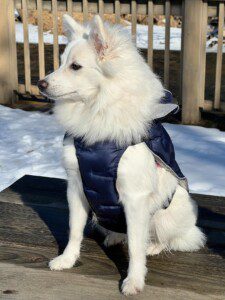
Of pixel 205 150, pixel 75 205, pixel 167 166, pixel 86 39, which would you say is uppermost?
pixel 86 39

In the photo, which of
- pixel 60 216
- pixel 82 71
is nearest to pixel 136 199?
pixel 82 71

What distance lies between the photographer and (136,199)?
2.35 meters

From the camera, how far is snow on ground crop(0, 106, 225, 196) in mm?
4422

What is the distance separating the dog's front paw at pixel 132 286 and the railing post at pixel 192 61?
3542 mm

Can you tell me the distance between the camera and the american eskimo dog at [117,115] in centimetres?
226

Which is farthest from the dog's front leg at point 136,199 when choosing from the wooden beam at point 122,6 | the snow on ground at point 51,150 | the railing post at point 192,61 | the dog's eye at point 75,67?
the wooden beam at point 122,6

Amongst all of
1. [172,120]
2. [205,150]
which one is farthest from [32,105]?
[205,150]

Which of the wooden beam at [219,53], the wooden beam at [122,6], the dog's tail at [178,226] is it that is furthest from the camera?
the wooden beam at [122,6]

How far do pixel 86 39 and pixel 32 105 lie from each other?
4396 mm

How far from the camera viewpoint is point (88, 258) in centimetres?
264

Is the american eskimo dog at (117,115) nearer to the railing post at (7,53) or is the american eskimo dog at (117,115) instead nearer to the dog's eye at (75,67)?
the dog's eye at (75,67)

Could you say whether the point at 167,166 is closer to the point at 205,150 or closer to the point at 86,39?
the point at 86,39

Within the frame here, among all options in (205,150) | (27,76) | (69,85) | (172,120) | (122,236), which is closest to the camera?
(69,85)

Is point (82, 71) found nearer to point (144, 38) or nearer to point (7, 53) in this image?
point (7, 53)
